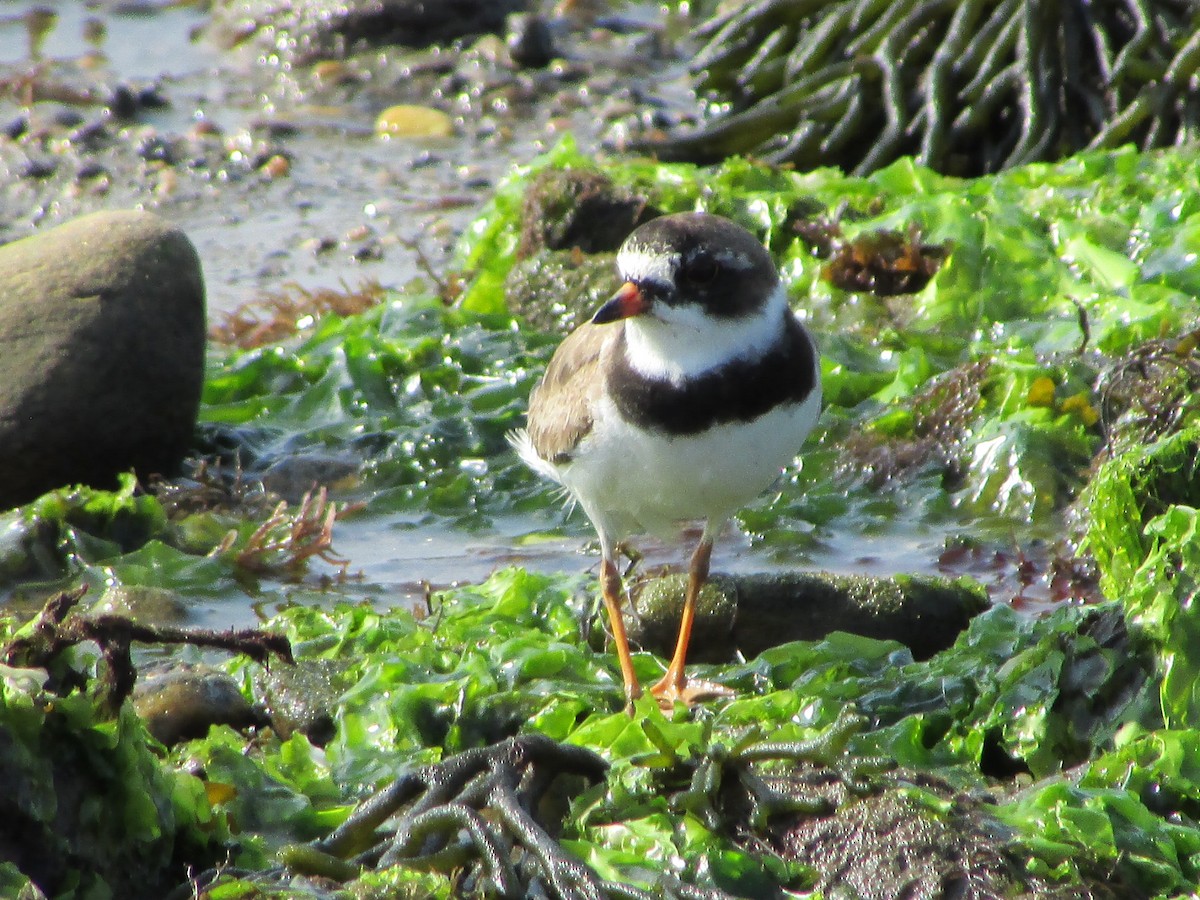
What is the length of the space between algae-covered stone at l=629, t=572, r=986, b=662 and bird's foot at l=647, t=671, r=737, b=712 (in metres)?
0.33

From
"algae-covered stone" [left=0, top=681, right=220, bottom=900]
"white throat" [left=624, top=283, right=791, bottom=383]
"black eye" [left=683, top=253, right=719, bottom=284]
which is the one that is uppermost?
"black eye" [left=683, top=253, right=719, bottom=284]

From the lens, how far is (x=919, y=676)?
4430 millimetres

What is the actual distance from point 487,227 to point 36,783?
5.52 m

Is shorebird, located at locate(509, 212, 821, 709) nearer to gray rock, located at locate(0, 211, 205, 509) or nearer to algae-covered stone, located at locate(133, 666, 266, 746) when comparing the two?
algae-covered stone, located at locate(133, 666, 266, 746)

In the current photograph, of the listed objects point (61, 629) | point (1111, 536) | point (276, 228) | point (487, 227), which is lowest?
point (276, 228)

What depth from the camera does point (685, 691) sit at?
15.4ft

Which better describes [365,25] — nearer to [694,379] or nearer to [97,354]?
[97,354]

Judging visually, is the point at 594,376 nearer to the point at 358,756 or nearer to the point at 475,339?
the point at 358,756

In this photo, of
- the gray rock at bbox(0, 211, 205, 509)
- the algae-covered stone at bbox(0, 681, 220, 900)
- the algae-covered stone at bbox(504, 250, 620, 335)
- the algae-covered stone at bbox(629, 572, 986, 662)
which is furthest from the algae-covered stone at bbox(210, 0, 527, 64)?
the algae-covered stone at bbox(0, 681, 220, 900)

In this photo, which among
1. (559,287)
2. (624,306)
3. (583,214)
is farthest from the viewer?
(583,214)

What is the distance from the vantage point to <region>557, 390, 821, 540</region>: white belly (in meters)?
4.32

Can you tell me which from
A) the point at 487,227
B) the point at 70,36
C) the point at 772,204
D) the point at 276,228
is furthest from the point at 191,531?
the point at 70,36

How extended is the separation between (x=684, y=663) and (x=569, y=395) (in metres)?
0.90

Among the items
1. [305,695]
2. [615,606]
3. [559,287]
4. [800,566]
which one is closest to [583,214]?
[559,287]
